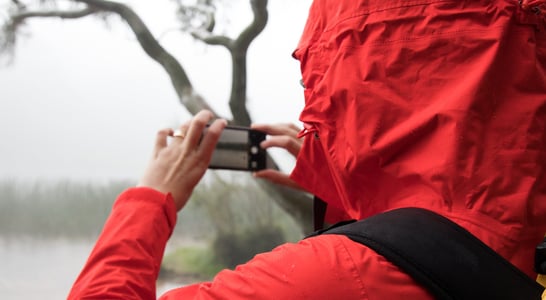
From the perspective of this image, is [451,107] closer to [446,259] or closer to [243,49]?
[446,259]

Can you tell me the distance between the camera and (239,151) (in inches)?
41.4

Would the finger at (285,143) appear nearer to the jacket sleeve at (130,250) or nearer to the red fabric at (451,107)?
the jacket sleeve at (130,250)

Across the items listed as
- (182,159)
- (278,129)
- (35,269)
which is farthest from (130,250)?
(35,269)

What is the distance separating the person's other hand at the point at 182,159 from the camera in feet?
2.70

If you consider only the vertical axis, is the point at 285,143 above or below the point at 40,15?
below

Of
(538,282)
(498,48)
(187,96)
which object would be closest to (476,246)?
(538,282)

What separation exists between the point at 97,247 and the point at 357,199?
1.02 ft

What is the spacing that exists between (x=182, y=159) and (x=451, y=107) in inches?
19.2

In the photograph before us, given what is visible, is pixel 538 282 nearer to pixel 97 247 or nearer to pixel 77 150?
pixel 97 247

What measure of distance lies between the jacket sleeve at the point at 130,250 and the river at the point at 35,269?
65 centimetres

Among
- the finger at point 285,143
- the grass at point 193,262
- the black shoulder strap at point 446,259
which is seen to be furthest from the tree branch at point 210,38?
the black shoulder strap at point 446,259

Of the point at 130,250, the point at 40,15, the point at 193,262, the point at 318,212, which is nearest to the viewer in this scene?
the point at 130,250

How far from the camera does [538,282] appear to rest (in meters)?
0.47

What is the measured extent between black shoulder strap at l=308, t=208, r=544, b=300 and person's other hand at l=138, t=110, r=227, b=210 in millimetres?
422
